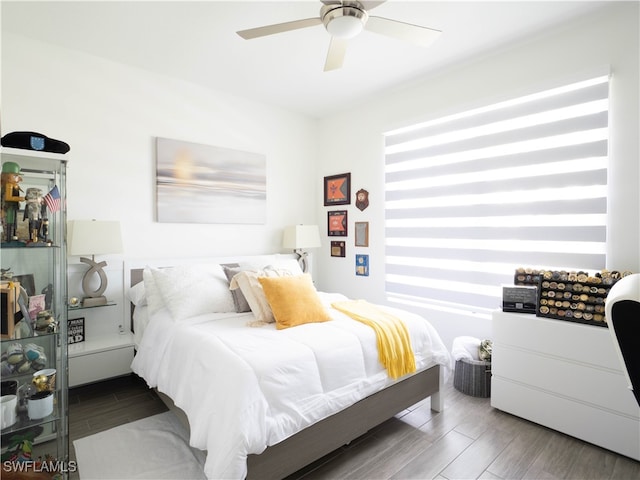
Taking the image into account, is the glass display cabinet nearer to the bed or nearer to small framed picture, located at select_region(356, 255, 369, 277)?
the bed

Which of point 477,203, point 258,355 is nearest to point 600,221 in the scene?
point 477,203

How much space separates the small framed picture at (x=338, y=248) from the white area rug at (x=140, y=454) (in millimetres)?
2406

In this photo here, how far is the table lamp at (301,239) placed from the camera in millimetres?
3758

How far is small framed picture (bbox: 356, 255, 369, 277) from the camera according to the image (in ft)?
12.4

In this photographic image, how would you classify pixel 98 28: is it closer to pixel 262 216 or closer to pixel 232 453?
pixel 262 216

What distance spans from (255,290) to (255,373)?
0.89 m

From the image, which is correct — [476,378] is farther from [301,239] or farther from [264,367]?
[301,239]

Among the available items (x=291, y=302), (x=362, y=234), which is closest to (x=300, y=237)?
(x=362, y=234)

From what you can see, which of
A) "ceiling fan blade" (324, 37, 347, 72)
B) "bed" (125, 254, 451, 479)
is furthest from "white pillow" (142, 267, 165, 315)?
"ceiling fan blade" (324, 37, 347, 72)

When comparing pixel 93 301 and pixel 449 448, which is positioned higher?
pixel 93 301

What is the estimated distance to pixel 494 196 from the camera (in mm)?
2805

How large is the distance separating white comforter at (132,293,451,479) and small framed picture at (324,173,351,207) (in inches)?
75.8

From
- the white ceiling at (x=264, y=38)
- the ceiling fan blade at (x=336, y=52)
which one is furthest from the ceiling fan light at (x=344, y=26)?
the white ceiling at (x=264, y=38)

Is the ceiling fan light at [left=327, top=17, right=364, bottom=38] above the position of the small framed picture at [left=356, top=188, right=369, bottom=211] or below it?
above
